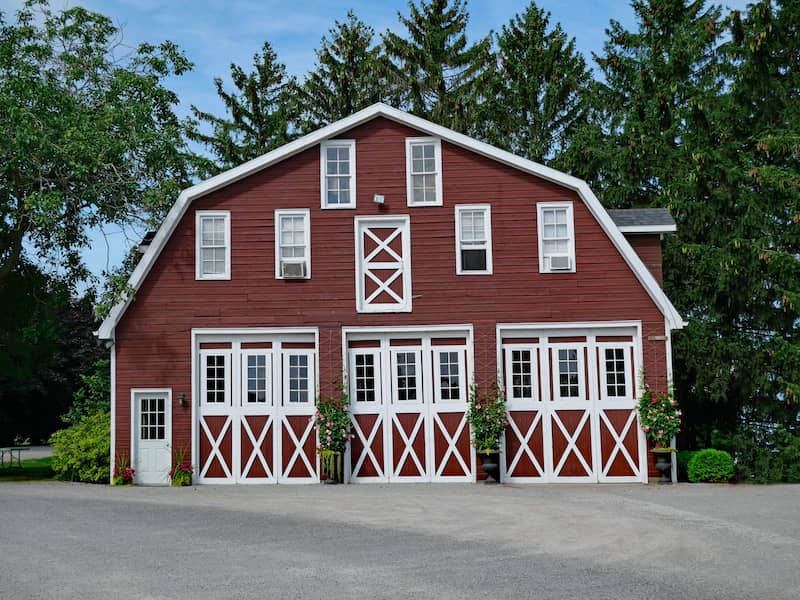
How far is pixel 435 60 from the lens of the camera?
3812cm

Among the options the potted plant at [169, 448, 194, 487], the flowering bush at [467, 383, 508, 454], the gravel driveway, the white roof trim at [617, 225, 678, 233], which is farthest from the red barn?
the gravel driveway

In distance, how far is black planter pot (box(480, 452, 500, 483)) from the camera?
19750 mm

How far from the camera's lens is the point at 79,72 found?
2402 cm

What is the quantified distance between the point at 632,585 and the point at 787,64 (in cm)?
1916

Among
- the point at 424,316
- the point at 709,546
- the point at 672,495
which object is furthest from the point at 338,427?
the point at 709,546

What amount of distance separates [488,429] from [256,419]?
4.88 metres

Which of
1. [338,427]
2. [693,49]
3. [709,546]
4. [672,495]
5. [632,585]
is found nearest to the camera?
[632,585]

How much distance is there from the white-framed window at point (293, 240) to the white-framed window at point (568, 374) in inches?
220

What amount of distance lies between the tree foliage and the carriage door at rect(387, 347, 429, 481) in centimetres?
681

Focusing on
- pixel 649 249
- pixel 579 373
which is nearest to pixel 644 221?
pixel 649 249

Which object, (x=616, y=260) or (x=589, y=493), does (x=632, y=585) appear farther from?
(x=616, y=260)

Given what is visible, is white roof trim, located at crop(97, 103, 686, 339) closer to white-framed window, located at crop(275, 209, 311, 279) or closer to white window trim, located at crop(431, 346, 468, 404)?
white-framed window, located at crop(275, 209, 311, 279)

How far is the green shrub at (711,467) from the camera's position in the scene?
19.8m

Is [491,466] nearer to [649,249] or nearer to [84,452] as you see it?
[649,249]
